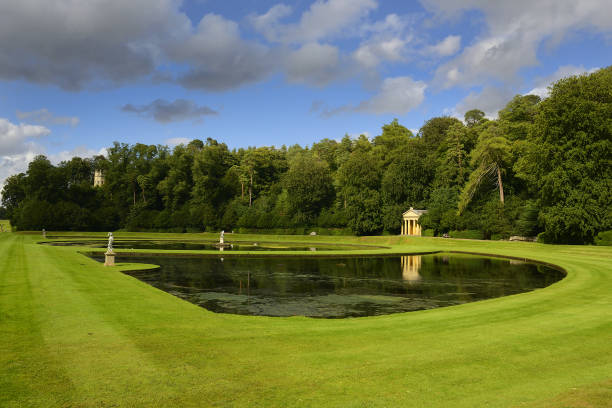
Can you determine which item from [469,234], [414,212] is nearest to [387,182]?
[414,212]

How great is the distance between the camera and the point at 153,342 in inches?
321

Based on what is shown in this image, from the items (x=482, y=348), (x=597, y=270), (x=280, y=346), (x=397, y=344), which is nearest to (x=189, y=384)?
(x=280, y=346)

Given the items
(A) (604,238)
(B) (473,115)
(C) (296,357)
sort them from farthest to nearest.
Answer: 1. (B) (473,115)
2. (A) (604,238)
3. (C) (296,357)

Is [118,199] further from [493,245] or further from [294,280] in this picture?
[294,280]

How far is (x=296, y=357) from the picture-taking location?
7270mm

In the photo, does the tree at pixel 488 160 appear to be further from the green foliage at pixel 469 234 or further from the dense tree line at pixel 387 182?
the green foliage at pixel 469 234

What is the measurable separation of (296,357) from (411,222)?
223ft

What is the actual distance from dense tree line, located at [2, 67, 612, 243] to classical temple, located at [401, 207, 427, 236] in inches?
77.4

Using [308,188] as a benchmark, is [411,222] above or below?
below

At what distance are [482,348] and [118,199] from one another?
114 metres

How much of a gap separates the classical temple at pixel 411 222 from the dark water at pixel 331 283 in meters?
40.3

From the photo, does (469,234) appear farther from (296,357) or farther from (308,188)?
(296,357)

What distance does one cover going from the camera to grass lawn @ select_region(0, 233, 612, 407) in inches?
220

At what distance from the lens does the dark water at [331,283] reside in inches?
571
